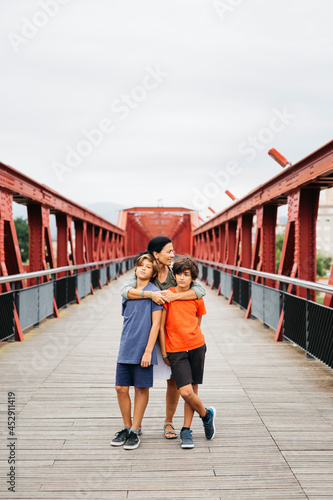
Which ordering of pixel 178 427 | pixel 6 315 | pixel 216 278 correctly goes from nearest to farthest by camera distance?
pixel 178 427 < pixel 6 315 < pixel 216 278

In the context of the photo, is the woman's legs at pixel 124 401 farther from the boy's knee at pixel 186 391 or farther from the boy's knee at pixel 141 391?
the boy's knee at pixel 186 391

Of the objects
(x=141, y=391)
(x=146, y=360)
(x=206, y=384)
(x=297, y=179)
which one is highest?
(x=297, y=179)

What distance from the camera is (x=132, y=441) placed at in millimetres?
3217

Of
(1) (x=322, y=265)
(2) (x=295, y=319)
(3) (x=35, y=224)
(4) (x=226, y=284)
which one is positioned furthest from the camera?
(1) (x=322, y=265)

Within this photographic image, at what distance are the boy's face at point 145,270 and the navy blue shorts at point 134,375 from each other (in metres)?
0.58

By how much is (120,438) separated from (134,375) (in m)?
0.42

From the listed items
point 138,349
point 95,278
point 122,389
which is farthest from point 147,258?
point 95,278

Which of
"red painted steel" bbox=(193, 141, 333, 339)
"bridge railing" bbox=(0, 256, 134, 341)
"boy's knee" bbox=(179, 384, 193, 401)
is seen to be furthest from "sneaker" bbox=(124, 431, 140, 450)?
"bridge railing" bbox=(0, 256, 134, 341)

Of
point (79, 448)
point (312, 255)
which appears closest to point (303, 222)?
point (312, 255)

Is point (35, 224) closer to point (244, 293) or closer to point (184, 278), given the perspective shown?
point (244, 293)

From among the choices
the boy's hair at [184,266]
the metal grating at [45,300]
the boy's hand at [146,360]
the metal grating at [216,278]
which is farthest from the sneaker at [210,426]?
the metal grating at [216,278]

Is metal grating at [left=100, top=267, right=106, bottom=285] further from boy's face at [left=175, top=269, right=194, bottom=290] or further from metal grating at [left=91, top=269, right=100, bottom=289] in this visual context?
boy's face at [left=175, top=269, right=194, bottom=290]

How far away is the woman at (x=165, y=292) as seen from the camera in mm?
3225

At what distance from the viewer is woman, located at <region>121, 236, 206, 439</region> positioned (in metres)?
3.22
